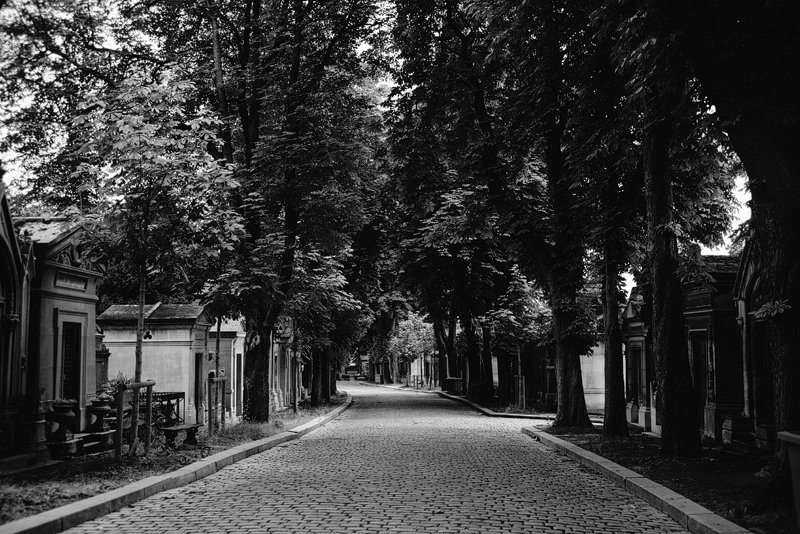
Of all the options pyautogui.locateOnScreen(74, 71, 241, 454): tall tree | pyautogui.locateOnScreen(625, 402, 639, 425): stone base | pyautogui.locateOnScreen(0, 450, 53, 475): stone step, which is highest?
pyautogui.locateOnScreen(74, 71, 241, 454): tall tree

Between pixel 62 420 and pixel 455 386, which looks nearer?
pixel 62 420

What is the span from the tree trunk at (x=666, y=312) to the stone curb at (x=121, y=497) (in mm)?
7662

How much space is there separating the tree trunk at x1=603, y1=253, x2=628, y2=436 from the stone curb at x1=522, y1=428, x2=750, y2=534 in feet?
8.00

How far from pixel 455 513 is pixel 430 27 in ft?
52.7

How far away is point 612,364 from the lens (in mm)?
17203

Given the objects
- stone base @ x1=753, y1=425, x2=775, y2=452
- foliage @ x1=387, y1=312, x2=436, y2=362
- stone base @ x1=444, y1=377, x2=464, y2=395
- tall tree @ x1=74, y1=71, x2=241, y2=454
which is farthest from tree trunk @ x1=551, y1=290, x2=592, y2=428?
foliage @ x1=387, y1=312, x2=436, y2=362

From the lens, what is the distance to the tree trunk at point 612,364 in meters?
17.0

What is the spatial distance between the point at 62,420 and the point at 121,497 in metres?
4.36

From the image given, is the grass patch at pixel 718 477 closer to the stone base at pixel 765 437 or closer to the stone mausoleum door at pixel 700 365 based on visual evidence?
the stone base at pixel 765 437

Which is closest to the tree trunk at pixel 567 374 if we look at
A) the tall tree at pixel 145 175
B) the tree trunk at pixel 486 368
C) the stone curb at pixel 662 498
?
the stone curb at pixel 662 498

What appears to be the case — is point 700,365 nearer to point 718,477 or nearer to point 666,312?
point 666,312

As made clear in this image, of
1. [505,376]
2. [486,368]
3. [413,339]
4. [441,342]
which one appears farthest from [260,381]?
[413,339]

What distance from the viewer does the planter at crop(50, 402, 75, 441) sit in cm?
1292

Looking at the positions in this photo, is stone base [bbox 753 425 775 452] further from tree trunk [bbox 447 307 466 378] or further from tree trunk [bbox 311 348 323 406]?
tree trunk [bbox 447 307 466 378]
